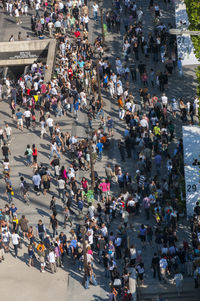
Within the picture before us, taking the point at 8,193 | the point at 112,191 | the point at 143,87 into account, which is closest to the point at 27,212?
the point at 8,193

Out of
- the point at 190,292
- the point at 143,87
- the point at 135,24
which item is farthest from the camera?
the point at 135,24

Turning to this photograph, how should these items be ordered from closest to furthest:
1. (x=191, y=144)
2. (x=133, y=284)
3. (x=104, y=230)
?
(x=133, y=284) → (x=104, y=230) → (x=191, y=144)

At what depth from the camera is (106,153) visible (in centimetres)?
4769

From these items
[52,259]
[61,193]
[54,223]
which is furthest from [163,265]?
[61,193]

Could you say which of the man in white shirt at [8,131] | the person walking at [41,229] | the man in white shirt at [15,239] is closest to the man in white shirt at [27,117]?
the man in white shirt at [8,131]

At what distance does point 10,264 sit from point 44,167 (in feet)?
21.4

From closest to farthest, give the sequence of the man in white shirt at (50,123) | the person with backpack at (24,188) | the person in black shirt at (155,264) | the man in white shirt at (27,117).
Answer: the person in black shirt at (155,264), the person with backpack at (24,188), the man in white shirt at (50,123), the man in white shirt at (27,117)

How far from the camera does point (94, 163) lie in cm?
4669

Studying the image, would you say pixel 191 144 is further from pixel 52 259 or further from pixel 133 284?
pixel 52 259

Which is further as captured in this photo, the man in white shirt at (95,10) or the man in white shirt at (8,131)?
the man in white shirt at (95,10)

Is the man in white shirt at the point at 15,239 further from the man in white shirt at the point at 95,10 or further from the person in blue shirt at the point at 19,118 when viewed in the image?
the man in white shirt at the point at 95,10

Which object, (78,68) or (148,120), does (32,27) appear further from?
(148,120)

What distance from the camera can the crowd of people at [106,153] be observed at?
39.9 m

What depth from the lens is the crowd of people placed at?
131 ft
